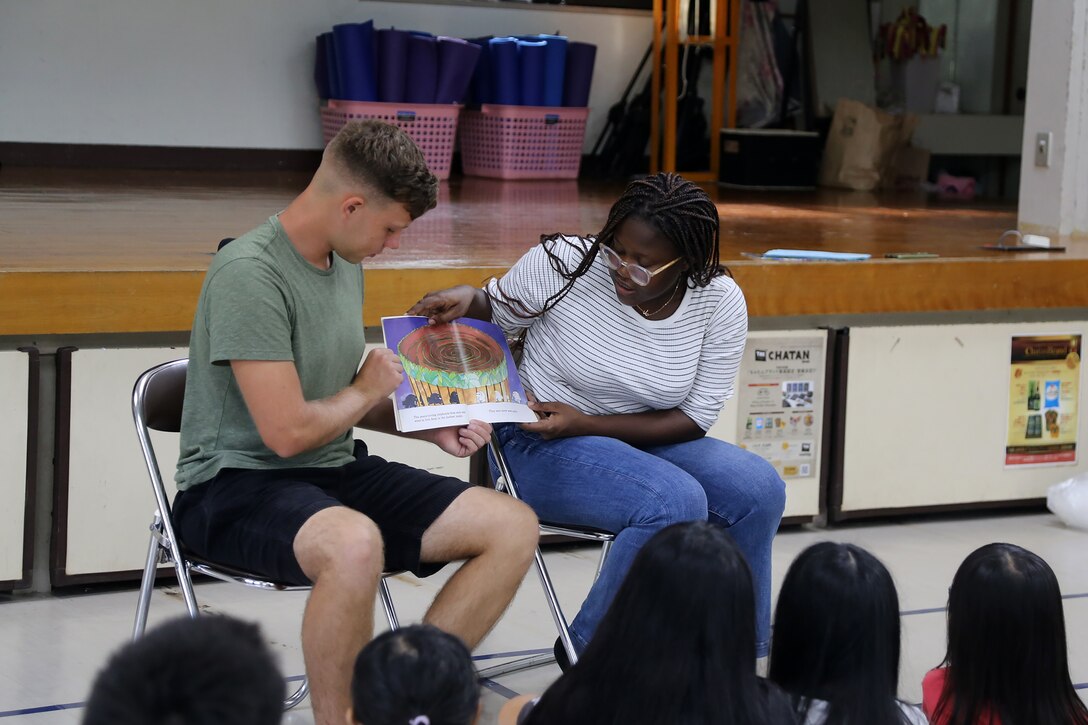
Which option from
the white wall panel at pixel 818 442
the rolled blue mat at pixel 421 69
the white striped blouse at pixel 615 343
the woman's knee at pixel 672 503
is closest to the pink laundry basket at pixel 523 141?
the rolled blue mat at pixel 421 69

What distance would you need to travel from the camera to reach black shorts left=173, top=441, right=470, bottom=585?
7.05ft

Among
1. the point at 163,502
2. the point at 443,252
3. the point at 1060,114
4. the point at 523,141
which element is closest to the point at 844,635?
the point at 163,502

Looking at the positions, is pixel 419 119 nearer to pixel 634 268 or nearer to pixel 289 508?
pixel 634 268

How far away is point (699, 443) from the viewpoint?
274cm

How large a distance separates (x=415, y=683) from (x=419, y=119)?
5.58m

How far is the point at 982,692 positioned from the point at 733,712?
488mm

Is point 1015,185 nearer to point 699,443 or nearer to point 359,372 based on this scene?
point 699,443

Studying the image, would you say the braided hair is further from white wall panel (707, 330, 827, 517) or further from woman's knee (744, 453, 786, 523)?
white wall panel (707, 330, 827, 517)

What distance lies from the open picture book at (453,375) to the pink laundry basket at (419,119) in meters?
3.98

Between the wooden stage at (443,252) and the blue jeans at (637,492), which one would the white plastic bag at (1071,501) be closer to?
the wooden stage at (443,252)

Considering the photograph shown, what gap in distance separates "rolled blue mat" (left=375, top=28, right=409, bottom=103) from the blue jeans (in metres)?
4.18

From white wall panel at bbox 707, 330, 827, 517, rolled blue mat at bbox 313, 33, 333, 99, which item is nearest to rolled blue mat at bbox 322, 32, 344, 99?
rolled blue mat at bbox 313, 33, 333, 99

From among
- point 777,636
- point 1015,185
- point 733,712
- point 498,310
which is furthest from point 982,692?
point 1015,185

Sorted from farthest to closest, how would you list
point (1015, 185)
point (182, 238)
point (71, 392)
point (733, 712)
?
point (1015, 185) → point (182, 238) → point (71, 392) → point (733, 712)
